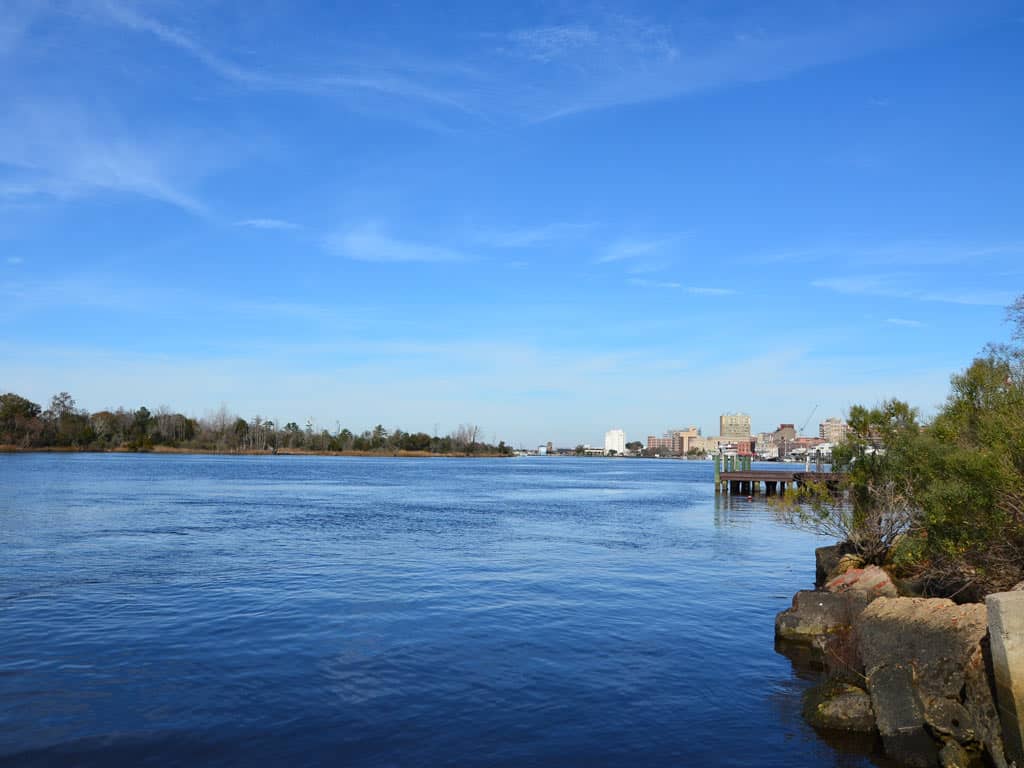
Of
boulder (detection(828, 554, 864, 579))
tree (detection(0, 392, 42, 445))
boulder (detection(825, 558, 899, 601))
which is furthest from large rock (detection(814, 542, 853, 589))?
tree (detection(0, 392, 42, 445))

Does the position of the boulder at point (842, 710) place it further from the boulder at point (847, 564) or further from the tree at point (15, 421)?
the tree at point (15, 421)

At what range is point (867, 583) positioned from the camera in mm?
20797

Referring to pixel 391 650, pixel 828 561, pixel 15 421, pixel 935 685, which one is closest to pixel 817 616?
pixel 935 685

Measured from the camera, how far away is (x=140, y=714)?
13.1 metres

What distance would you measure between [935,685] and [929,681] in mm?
100

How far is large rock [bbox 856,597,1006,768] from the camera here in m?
11.9

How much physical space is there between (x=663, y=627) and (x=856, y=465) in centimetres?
1228

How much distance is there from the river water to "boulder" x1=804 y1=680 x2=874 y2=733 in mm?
381

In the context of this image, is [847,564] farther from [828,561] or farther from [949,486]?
[949,486]

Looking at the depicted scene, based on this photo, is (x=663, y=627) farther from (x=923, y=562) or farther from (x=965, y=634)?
(x=965, y=634)

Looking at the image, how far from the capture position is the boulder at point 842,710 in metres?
13.4

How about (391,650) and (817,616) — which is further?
(817,616)

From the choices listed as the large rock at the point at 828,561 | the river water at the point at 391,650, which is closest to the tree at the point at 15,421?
the river water at the point at 391,650

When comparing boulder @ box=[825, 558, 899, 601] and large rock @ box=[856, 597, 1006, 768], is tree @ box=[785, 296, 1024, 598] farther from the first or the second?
large rock @ box=[856, 597, 1006, 768]
